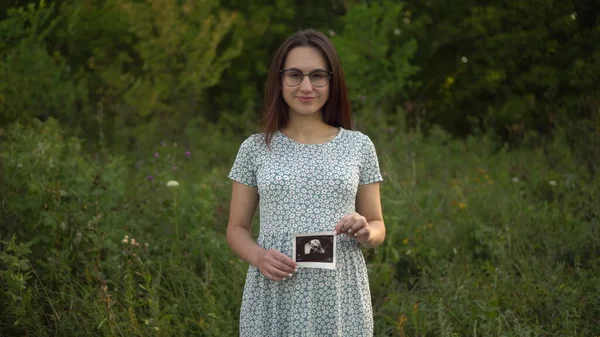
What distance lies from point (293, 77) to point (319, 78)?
93 mm

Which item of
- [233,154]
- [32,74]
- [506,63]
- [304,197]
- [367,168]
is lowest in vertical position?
[304,197]

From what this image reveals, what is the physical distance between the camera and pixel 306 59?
2652 millimetres

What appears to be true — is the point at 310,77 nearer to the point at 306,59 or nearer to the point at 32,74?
the point at 306,59

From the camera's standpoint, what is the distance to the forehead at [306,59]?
2648 millimetres

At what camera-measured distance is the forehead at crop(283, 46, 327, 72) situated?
2.65m

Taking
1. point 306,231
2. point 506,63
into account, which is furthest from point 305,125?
point 506,63

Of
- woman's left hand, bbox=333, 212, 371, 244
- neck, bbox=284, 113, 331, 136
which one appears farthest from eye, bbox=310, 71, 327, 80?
woman's left hand, bbox=333, 212, 371, 244

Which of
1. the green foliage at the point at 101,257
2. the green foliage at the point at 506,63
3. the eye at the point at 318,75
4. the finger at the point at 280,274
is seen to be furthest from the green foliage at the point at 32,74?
the green foliage at the point at 506,63

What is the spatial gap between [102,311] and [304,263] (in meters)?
1.60

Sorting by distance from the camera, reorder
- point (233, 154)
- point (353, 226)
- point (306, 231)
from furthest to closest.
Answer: point (233, 154) → point (306, 231) → point (353, 226)

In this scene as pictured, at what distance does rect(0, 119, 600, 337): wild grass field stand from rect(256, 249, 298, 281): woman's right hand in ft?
3.74

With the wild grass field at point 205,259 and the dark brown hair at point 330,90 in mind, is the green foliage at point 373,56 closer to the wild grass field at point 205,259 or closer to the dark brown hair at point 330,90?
the wild grass field at point 205,259

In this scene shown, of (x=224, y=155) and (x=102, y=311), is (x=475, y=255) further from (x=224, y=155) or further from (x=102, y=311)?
(x=224, y=155)

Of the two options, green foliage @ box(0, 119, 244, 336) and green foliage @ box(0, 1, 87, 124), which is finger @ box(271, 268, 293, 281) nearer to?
green foliage @ box(0, 119, 244, 336)
